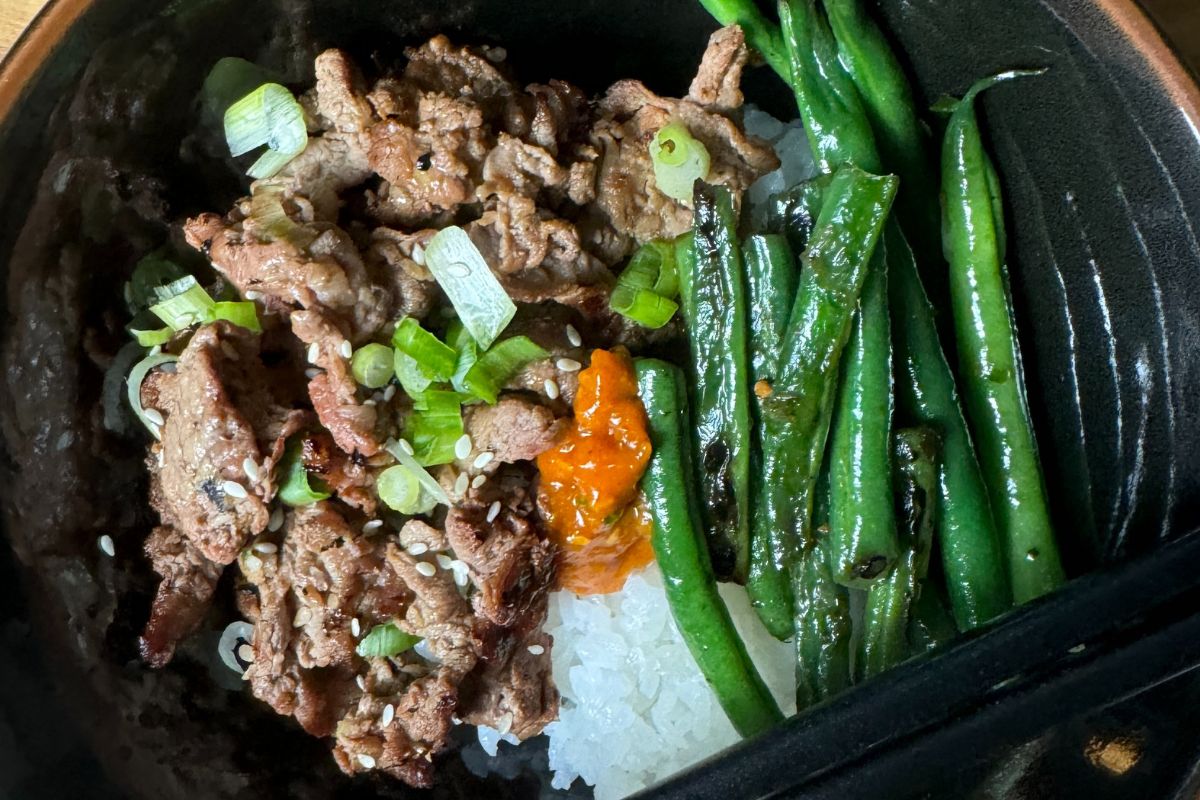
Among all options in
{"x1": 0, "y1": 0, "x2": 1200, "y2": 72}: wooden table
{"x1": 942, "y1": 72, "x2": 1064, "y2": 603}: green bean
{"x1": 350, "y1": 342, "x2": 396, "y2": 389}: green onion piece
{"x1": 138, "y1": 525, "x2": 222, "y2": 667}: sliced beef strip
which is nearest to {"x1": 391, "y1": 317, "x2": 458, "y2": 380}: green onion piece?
{"x1": 350, "y1": 342, "x2": 396, "y2": 389}: green onion piece

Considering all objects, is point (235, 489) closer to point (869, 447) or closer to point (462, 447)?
point (462, 447)

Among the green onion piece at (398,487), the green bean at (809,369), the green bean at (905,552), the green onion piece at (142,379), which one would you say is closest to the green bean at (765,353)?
the green bean at (809,369)

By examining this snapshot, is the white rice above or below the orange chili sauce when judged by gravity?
below

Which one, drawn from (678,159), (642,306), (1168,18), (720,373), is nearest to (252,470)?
(642,306)

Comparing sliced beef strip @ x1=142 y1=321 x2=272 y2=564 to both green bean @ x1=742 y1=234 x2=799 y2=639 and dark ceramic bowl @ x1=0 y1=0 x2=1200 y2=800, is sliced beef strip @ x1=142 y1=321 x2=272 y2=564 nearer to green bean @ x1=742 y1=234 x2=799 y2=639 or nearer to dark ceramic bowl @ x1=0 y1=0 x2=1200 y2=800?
dark ceramic bowl @ x1=0 y1=0 x2=1200 y2=800

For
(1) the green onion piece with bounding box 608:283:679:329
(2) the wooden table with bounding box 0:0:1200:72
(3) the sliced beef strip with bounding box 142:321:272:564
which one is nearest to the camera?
(3) the sliced beef strip with bounding box 142:321:272:564

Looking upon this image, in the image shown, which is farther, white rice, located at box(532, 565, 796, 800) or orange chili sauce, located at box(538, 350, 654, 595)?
white rice, located at box(532, 565, 796, 800)

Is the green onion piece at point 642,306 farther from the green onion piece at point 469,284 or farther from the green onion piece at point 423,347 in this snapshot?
the green onion piece at point 423,347

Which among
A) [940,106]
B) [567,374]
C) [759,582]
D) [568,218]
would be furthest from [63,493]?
[940,106]
